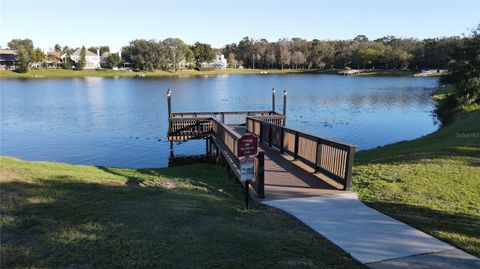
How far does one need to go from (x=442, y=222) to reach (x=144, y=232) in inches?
204

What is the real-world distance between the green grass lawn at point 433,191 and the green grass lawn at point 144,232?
6.99ft

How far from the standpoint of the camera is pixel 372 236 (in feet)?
20.5

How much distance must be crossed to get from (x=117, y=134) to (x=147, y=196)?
20655 millimetres

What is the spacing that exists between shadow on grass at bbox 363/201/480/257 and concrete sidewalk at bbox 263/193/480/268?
20 centimetres

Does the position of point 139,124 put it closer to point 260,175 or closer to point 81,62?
point 260,175

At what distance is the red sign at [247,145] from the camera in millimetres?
7531

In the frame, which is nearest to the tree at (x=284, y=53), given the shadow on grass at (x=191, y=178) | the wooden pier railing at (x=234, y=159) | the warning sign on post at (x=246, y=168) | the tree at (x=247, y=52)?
the tree at (x=247, y=52)

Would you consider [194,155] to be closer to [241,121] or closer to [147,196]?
[241,121]

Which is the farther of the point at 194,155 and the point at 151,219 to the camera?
the point at 194,155

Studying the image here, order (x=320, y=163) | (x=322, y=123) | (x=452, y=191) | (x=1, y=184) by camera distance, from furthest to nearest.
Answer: (x=322, y=123) → (x=320, y=163) → (x=452, y=191) → (x=1, y=184)

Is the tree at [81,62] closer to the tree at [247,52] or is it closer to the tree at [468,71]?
the tree at [247,52]

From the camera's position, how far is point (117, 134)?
2759 centimetres

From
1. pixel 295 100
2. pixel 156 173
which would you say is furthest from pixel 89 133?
pixel 295 100

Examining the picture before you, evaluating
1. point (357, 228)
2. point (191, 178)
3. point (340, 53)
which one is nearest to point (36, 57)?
point (340, 53)
